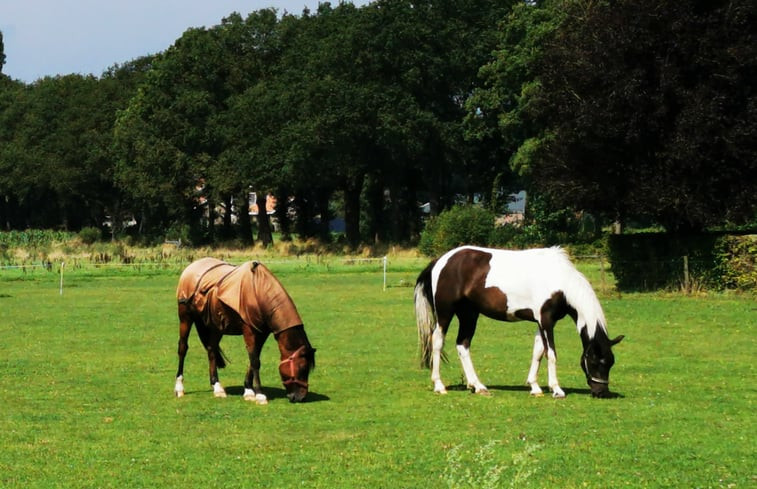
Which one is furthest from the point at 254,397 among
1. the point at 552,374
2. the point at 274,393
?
the point at 552,374

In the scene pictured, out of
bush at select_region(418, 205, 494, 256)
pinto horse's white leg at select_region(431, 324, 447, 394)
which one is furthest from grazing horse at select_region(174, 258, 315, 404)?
bush at select_region(418, 205, 494, 256)

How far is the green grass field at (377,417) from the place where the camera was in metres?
10.2

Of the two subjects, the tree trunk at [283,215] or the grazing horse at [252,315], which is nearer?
the grazing horse at [252,315]

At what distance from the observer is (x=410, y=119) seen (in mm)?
63594

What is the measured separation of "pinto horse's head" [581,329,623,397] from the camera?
47.6ft

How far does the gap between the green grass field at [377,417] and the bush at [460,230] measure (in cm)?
2962

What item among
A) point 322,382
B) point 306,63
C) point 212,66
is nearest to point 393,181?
point 306,63

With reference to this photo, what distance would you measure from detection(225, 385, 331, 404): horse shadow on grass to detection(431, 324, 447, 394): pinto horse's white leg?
5.48 feet

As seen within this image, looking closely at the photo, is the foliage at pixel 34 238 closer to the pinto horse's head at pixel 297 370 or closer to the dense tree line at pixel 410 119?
the dense tree line at pixel 410 119

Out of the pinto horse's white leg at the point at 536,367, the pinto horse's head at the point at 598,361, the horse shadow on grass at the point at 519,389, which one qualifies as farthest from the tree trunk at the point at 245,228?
the pinto horse's head at the point at 598,361

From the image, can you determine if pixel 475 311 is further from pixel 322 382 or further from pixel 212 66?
pixel 212 66

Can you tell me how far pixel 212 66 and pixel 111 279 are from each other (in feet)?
107

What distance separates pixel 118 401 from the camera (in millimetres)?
15047

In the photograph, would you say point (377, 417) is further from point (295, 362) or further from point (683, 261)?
point (683, 261)
